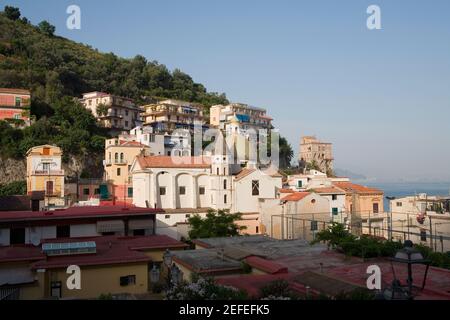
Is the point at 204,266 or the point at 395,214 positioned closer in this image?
the point at 204,266

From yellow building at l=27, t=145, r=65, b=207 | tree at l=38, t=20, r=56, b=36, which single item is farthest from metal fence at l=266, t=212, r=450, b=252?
→ tree at l=38, t=20, r=56, b=36

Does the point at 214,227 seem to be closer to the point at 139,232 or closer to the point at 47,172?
the point at 139,232

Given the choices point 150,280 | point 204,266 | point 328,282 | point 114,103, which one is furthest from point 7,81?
point 328,282

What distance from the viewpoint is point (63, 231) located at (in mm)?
24281

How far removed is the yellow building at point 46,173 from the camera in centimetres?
4384

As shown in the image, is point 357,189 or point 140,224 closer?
point 140,224

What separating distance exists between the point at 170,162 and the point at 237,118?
140 ft

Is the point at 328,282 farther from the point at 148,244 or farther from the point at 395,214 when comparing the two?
the point at 395,214

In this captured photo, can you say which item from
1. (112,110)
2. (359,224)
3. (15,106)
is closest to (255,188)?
(359,224)

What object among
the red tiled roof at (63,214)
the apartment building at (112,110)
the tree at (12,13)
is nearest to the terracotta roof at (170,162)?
the red tiled roof at (63,214)

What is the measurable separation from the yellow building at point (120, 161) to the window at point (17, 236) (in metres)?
26.0
